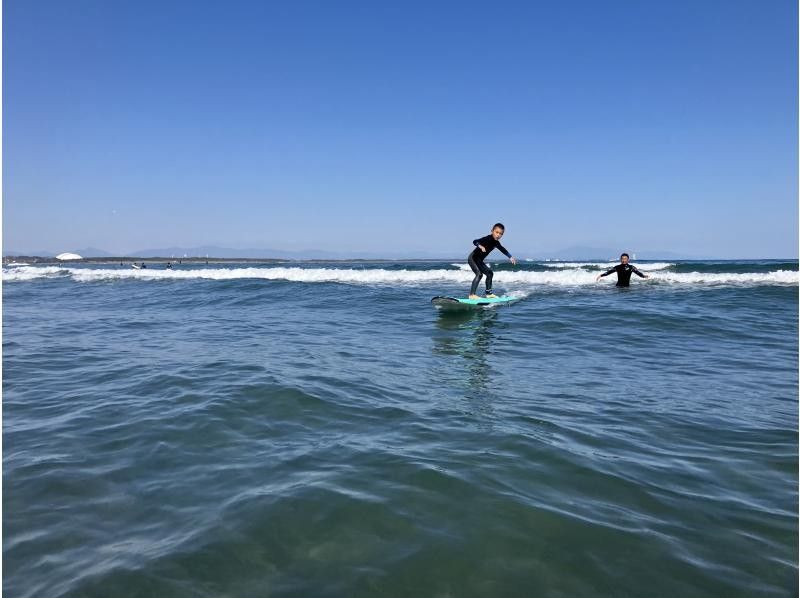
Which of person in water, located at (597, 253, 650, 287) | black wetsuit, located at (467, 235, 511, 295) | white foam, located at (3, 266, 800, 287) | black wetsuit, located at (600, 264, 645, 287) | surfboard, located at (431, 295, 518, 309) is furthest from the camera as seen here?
white foam, located at (3, 266, 800, 287)

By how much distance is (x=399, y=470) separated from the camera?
407 centimetres

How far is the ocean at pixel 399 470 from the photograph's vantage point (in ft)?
9.43

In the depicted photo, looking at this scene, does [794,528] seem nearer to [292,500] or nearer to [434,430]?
[434,430]

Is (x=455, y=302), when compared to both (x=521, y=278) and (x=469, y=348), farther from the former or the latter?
(x=521, y=278)

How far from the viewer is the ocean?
288cm

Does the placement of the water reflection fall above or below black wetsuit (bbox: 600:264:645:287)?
below

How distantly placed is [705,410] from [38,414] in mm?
8267

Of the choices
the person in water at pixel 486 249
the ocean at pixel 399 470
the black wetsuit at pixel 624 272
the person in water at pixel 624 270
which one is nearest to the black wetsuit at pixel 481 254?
the person in water at pixel 486 249

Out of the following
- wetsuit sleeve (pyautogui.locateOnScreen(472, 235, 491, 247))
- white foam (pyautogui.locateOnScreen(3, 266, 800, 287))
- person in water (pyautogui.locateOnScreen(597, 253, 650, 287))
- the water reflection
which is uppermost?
wetsuit sleeve (pyautogui.locateOnScreen(472, 235, 491, 247))

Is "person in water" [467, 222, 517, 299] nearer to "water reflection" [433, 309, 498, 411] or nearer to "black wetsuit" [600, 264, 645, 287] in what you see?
"water reflection" [433, 309, 498, 411]

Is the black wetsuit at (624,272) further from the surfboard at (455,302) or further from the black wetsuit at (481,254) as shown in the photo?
the surfboard at (455,302)

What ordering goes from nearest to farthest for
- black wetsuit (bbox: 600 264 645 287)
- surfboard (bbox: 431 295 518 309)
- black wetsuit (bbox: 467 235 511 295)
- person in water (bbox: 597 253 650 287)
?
black wetsuit (bbox: 467 235 511 295) < surfboard (bbox: 431 295 518 309) < person in water (bbox: 597 253 650 287) < black wetsuit (bbox: 600 264 645 287)

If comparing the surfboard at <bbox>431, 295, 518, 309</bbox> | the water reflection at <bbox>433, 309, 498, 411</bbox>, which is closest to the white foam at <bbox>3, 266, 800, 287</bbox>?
the surfboard at <bbox>431, 295, 518, 309</bbox>

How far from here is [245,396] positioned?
6242mm
